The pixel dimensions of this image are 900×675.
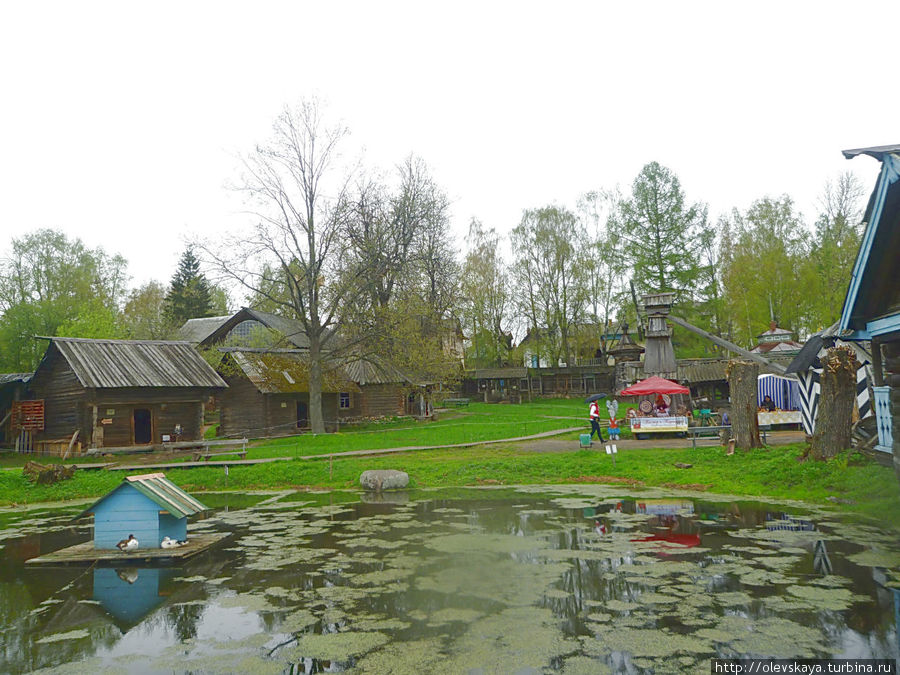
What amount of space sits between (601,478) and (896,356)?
873 centimetres

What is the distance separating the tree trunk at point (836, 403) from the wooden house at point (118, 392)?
87.1ft

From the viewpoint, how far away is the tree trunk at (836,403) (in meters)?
14.8

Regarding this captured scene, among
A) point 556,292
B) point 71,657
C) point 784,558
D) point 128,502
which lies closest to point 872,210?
point 784,558

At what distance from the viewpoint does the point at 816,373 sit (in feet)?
63.5

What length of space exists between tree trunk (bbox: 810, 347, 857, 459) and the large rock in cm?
1103

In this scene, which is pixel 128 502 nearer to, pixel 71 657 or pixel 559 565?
pixel 71 657

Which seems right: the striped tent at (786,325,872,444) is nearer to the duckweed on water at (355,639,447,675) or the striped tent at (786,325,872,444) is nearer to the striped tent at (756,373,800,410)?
the striped tent at (756,373,800,410)

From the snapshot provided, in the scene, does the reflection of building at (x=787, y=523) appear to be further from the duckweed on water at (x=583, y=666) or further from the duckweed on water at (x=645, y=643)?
the duckweed on water at (x=583, y=666)

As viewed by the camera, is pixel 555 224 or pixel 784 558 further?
pixel 555 224

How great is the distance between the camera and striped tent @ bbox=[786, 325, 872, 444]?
631 inches

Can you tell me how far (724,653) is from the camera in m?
5.94

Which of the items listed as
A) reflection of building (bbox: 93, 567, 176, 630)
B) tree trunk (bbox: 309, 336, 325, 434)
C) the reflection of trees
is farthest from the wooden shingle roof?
the reflection of trees

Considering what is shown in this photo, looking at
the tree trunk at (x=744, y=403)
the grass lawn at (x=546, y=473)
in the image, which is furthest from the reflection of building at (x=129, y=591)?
the tree trunk at (x=744, y=403)

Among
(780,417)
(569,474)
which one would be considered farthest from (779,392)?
(569,474)
